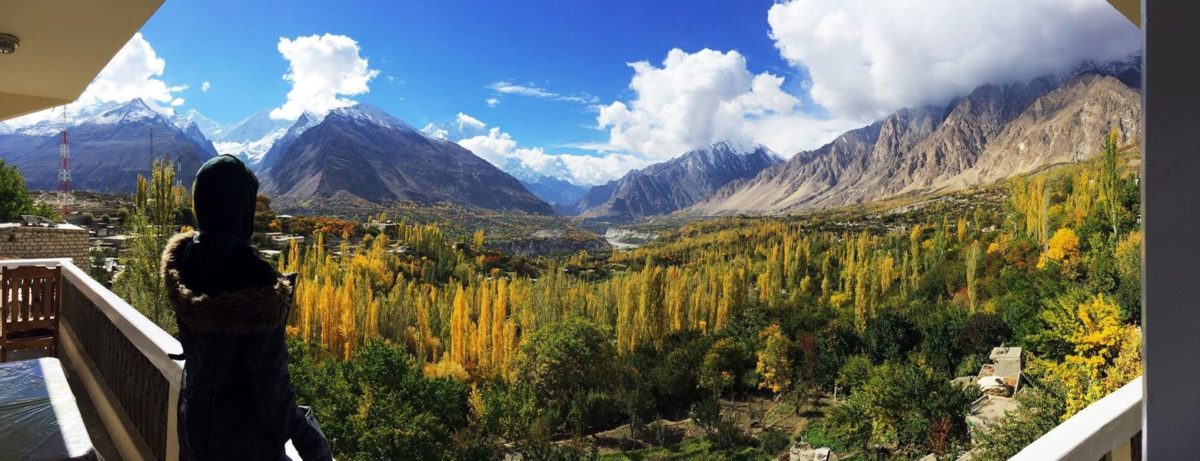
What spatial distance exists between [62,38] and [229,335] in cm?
226

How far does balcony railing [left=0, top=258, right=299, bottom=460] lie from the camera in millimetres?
1459

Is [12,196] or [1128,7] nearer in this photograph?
[1128,7]

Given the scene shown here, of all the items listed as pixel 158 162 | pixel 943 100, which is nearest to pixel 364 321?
pixel 158 162

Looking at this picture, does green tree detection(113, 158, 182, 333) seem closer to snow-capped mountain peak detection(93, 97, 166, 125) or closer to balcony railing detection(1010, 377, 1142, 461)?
balcony railing detection(1010, 377, 1142, 461)

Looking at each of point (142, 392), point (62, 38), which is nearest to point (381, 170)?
point (62, 38)

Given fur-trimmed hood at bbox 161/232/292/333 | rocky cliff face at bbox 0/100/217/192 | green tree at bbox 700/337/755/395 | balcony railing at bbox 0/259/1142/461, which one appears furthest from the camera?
rocky cliff face at bbox 0/100/217/192

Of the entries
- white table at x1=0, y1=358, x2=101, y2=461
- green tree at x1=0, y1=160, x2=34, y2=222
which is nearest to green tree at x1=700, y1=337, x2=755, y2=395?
white table at x1=0, y1=358, x2=101, y2=461

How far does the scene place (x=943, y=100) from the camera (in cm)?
2814

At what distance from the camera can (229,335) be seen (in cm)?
80

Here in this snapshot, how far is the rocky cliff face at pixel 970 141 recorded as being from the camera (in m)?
18.0

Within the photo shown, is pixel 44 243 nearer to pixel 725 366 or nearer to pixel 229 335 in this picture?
pixel 229 335

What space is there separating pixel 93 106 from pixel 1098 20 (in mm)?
124197

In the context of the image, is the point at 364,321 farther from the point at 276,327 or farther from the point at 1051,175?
the point at 1051,175

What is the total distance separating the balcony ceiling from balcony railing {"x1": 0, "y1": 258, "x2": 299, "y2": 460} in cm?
99
